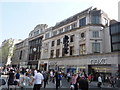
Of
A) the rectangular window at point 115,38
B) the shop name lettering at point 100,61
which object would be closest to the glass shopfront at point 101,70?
the shop name lettering at point 100,61

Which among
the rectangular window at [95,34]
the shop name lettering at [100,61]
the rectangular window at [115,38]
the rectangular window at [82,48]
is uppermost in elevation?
the rectangular window at [95,34]

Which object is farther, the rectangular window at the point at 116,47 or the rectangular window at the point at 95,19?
the rectangular window at the point at 95,19

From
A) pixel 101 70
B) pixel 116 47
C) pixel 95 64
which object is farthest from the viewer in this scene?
pixel 95 64

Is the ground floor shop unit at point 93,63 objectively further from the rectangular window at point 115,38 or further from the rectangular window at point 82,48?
the rectangular window at point 115,38

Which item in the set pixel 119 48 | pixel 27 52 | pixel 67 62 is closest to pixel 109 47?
pixel 119 48

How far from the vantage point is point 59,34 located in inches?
1534

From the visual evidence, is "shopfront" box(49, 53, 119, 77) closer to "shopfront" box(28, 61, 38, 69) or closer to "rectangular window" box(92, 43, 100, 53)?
"rectangular window" box(92, 43, 100, 53)

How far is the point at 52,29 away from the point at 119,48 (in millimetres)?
23259

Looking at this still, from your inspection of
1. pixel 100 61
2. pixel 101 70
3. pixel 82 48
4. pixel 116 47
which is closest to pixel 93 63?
pixel 100 61

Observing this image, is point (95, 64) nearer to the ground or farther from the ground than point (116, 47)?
nearer to the ground

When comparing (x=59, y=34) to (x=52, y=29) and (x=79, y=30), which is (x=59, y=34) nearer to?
(x=52, y=29)

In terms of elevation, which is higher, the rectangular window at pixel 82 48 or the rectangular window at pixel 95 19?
the rectangular window at pixel 95 19

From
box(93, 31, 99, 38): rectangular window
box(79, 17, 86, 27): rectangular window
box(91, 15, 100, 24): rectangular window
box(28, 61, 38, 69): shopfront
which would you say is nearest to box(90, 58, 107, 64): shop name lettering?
box(93, 31, 99, 38): rectangular window

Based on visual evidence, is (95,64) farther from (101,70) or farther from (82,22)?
(82,22)
